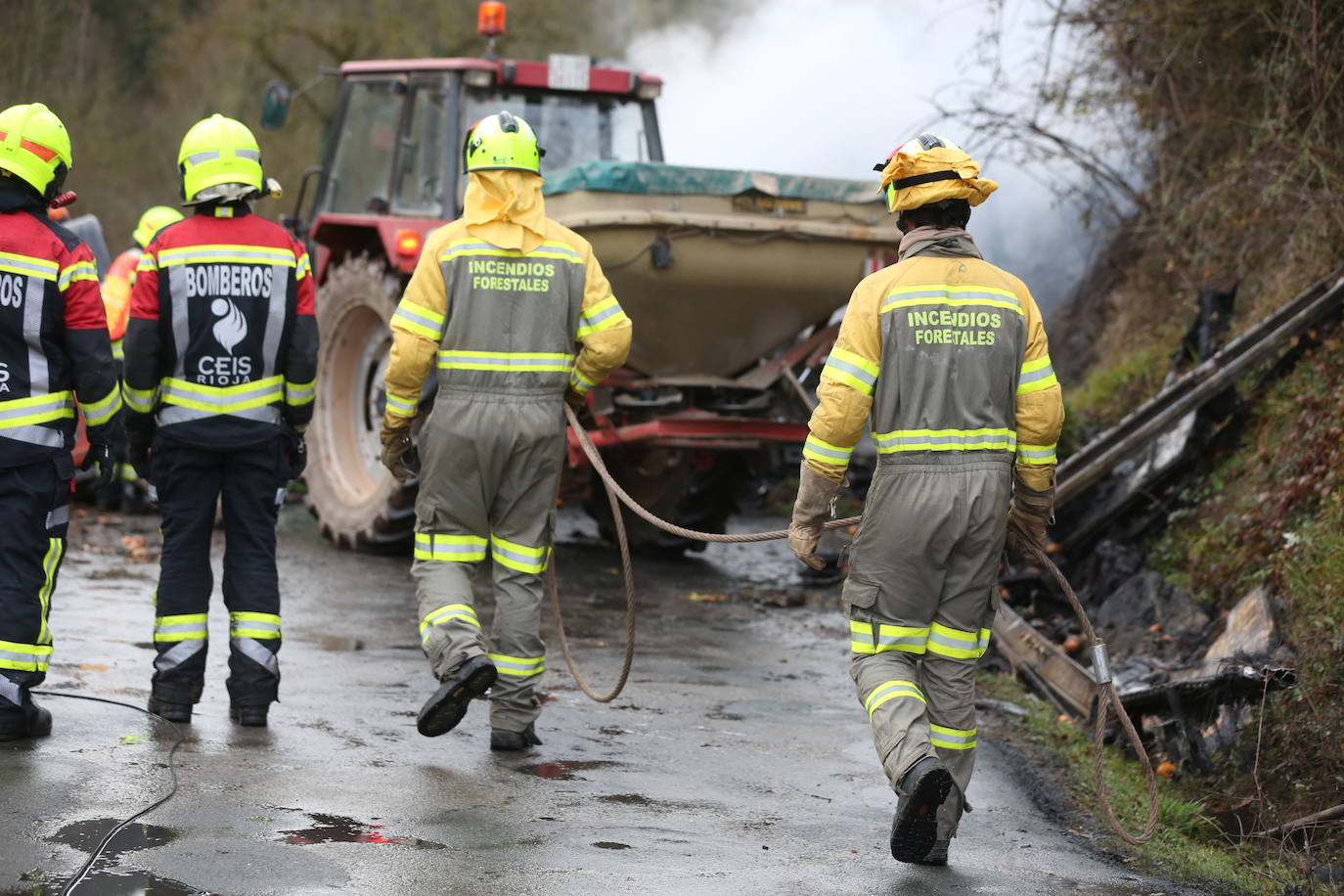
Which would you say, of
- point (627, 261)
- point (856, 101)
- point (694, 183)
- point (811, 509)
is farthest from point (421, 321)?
point (856, 101)

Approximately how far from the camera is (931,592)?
425 cm

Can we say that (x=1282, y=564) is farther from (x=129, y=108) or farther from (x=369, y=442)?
(x=129, y=108)

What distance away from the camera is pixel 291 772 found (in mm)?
4559

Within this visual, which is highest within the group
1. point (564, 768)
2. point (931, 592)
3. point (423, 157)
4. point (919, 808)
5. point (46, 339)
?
point (423, 157)

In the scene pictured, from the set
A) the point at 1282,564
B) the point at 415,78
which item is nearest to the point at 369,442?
the point at 415,78

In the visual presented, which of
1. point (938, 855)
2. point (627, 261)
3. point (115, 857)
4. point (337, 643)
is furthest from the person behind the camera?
point (627, 261)

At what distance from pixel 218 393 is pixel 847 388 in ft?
7.01

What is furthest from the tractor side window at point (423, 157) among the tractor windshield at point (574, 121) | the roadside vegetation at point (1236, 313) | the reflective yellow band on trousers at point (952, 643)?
the reflective yellow band on trousers at point (952, 643)

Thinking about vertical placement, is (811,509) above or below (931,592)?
above

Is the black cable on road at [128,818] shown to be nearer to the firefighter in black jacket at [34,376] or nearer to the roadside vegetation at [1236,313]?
the firefighter in black jacket at [34,376]

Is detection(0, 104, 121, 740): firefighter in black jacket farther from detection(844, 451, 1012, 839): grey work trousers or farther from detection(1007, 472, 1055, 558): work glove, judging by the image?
detection(1007, 472, 1055, 558): work glove

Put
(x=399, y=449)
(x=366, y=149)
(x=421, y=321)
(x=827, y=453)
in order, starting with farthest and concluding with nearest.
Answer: (x=366, y=149)
(x=399, y=449)
(x=421, y=321)
(x=827, y=453)

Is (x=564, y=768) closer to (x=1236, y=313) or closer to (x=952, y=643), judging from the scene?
(x=952, y=643)

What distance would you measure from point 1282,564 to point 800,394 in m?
2.82
